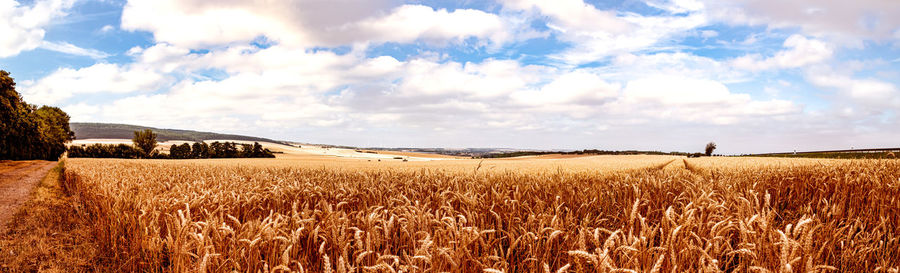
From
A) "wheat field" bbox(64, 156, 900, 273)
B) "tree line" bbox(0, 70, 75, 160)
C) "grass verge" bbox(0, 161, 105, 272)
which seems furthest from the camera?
"tree line" bbox(0, 70, 75, 160)

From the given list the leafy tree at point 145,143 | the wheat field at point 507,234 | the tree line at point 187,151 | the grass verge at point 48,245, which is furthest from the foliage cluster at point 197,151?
the wheat field at point 507,234

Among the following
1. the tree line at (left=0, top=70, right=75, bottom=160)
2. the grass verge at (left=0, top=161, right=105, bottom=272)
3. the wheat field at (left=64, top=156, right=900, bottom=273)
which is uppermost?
the tree line at (left=0, top=70, right=75, bottom=160)

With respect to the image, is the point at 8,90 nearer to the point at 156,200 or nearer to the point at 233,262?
the point at 156,200

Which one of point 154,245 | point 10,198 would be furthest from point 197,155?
point 154,245

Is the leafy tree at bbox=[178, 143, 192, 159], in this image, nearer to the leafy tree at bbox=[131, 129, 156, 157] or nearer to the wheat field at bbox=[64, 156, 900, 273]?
the leafy tree at bbox=[131, 129, 156, 157]

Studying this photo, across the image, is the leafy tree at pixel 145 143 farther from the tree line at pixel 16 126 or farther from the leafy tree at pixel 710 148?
the leafy tree at pixel 710 148

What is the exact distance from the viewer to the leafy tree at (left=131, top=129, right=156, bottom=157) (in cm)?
8319

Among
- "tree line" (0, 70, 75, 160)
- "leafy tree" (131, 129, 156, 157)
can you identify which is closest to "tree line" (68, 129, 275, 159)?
"leafy tree" (131, 129, 156, 157)

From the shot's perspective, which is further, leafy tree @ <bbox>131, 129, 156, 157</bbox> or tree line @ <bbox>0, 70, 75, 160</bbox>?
leafy tree @ <bbox>131, 129, 156, 157</bbox>

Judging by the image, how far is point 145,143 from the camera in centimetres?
8575

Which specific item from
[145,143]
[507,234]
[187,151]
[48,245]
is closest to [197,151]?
[187,151]

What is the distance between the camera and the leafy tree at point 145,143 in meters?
83.2

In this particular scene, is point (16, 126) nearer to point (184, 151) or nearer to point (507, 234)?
point (184, 151)

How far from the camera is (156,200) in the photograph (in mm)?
5945
